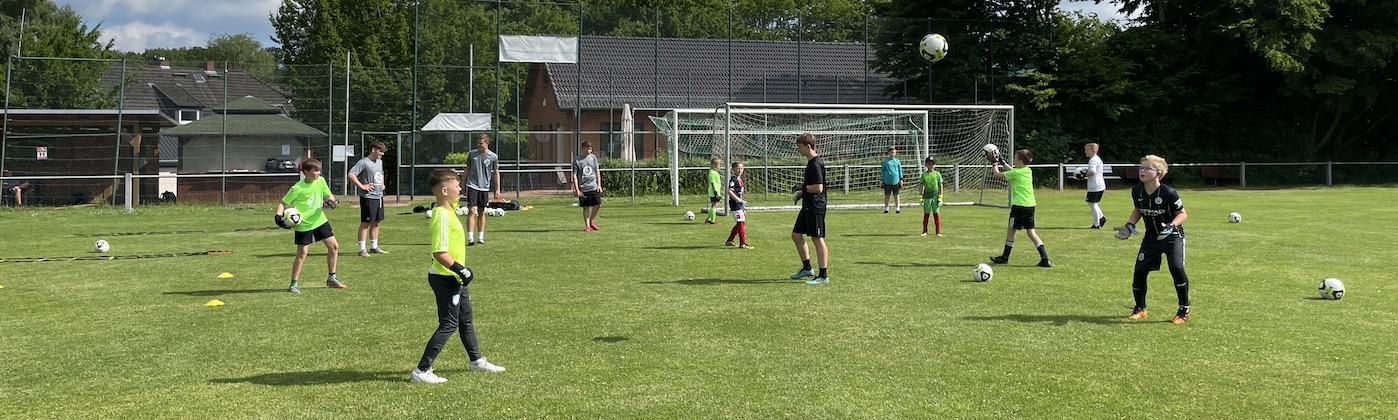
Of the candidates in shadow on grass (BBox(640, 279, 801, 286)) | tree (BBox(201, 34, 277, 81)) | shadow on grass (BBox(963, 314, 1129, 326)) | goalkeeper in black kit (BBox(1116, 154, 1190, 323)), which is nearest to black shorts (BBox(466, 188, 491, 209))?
shadow on grass (BBox(640, 279, 801, 286))

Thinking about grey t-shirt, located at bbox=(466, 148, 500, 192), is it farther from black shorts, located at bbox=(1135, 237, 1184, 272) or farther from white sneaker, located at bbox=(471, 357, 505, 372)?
black shorts, located at bbox=(1135, 237, 1184, 272)

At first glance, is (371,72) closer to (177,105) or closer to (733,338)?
(733,338)

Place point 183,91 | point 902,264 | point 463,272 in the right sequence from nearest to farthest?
point 463,272
point 902,264
point 183,91

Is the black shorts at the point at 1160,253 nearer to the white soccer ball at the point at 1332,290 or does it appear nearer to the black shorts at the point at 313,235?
the white soccer ball at the point at 1332,290

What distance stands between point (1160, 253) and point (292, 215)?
308 inches

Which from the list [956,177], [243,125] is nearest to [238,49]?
[243,125]

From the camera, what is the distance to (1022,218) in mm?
13617

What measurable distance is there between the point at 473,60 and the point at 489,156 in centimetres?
1466

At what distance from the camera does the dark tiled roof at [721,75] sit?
3350 cm

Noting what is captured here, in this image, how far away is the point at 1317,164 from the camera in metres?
37.9

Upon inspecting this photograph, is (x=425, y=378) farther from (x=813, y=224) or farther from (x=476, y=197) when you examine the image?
(x=476, y=197)

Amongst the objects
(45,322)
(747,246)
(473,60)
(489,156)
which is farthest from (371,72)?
(45,322)

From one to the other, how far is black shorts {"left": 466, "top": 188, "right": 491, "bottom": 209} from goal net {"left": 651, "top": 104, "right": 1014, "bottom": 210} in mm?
11240

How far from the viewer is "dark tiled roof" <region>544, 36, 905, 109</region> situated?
33500 mm
